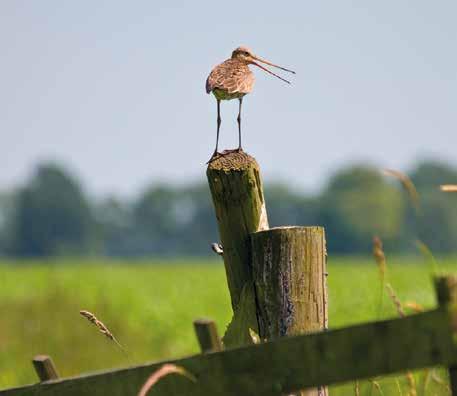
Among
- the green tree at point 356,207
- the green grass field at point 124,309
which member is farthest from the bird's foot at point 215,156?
the green tree at point 356,207

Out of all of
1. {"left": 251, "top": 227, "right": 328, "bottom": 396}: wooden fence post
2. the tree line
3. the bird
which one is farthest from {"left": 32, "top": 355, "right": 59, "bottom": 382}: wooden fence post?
the tree line

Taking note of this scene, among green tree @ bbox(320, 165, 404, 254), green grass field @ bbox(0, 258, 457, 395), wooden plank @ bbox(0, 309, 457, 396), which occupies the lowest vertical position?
green tree @ bbox(320, 165, 404, 254)

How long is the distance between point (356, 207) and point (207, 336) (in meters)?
131

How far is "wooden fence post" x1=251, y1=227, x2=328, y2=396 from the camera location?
12.8 ft

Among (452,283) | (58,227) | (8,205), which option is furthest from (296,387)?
(8,205)

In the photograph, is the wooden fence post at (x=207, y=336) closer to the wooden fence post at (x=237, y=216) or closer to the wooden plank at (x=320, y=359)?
the wooden plank at (x=320, y=359)

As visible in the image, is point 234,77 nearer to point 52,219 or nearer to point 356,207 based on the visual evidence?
point 52,219

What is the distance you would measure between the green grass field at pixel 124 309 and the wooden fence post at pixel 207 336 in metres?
A: 1.23

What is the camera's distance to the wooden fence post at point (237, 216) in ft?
13.8

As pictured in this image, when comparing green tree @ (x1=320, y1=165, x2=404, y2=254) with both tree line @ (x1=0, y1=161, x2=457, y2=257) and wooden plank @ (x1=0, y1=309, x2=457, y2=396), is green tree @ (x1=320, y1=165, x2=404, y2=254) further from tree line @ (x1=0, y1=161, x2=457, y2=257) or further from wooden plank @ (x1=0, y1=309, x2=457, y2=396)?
wooden plank @ (x1=0, y1=309, x2=457, y2=396)

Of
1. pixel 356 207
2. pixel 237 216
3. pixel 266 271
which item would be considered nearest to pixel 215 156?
pixel 237 216

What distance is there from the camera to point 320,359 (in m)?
2.91

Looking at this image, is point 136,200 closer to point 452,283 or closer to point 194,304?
point 194,304

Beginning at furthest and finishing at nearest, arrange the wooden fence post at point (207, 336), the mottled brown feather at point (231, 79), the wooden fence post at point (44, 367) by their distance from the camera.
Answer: the mottled brown feather at point (231, 79) < the wooden fence post at point (44, 367) < the wooden fence post at point (207, 336)
